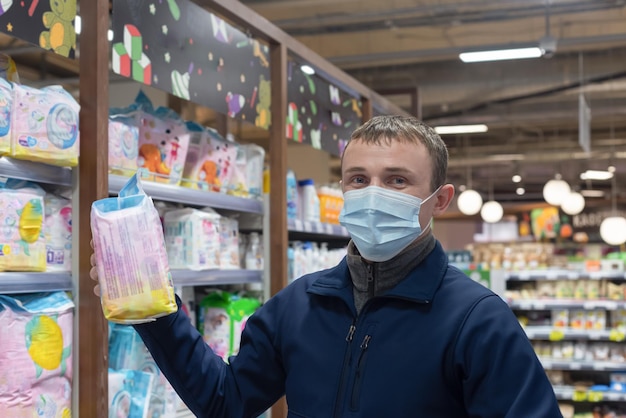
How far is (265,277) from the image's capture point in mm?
4223

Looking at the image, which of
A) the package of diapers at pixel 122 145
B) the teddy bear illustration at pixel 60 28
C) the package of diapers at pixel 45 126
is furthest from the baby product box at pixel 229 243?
the teddy bear illustration at pixel 60 28

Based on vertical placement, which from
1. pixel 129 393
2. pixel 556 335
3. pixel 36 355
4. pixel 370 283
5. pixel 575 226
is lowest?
pixel 556 335

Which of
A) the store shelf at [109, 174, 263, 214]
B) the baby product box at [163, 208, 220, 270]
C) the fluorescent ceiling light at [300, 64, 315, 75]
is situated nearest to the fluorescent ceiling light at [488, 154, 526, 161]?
the fluorescent ceiling light at [300, 64, 315, 75]

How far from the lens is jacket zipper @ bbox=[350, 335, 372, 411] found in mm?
1662

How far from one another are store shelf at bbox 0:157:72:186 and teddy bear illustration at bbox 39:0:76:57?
0.38 meters

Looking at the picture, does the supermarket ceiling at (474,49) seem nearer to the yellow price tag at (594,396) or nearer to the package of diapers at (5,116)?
the yellow price tag at (594,396)

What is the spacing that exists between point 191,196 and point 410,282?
200 centimetres

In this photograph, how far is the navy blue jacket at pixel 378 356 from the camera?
1.59 m

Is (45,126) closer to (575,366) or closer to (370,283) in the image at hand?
(370,283)

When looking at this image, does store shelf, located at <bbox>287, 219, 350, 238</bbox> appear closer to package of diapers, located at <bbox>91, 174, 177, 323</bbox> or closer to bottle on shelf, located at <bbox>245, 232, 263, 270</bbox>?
bottle on shelf, located at <bbox>245, 232, 263, 270</bbox>

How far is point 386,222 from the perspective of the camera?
1766 millimetres

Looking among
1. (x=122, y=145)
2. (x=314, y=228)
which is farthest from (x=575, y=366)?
(x=122, y=145)

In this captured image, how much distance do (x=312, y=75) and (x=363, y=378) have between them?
141 inches

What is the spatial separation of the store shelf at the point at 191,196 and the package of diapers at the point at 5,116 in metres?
0.47
